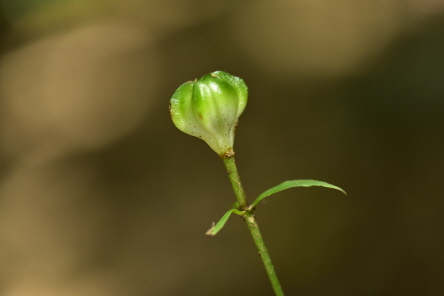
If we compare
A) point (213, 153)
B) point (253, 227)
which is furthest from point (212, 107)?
point (213, 153)

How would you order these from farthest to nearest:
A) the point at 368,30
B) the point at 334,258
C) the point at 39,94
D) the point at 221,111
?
the point at 39,94, the point at 368,30, the point at 334,258, the point at 221,111

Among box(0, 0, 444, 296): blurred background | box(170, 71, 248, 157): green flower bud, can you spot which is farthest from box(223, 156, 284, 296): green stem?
box(0, 0, 444, 296): blurred background

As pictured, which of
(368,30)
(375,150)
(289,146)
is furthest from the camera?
(368,30)

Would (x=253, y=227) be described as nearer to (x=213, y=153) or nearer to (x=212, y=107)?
(x=212, y=107)

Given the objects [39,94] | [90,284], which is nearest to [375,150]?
[90,284]

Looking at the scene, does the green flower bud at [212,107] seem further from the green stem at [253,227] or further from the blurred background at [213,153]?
the blurred background at [213,153]

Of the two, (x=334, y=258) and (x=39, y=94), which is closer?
(x=334, y=258)

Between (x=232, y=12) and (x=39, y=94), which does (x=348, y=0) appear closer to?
(x=232, y=12)
